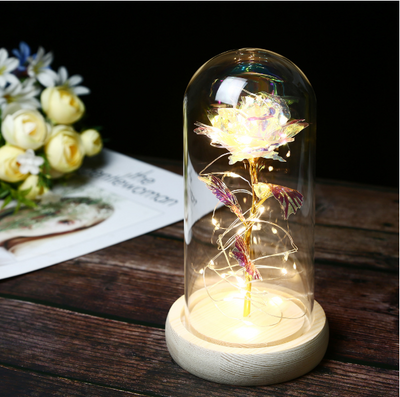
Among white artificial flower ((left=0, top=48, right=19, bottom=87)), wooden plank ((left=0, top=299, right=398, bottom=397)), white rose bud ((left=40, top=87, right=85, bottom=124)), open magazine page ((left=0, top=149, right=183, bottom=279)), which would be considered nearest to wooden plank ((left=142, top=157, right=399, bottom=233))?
open magazine page ((left=0, top=149, right=183, bottom=279))

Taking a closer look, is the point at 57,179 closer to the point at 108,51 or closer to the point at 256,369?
the point at 108,51

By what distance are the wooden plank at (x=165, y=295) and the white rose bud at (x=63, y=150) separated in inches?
10.3

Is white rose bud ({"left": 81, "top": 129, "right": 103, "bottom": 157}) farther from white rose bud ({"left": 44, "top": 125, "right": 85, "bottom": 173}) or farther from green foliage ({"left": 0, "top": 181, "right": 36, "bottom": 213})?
green foliage ({"left": 0, "top": 181, "right": 36, "bottom": 213})

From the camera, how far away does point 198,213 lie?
1.95 ft

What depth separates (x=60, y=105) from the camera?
0.95 meters

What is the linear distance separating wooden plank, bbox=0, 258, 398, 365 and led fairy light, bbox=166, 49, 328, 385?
0.19 feet

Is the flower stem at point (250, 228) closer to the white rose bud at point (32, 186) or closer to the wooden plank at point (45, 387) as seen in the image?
the wooden plank at point (45, 387)

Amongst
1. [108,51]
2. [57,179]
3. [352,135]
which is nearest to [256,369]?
[57,179]

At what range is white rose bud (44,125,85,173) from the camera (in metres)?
0.92

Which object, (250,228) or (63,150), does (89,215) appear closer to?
(63,150)

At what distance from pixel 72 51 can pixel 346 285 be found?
3.28 ft

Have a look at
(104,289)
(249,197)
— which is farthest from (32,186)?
(249,197)

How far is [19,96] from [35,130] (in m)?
0.11

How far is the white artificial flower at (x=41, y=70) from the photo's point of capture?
3.18ft
